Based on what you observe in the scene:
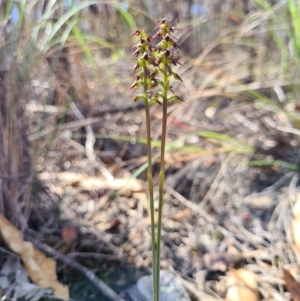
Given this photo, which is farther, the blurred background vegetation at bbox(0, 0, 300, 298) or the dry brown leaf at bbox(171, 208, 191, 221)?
the dry brown leaf at bbox(171, 208, 191, 221)

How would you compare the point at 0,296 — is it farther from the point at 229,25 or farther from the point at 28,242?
the point at 229,25

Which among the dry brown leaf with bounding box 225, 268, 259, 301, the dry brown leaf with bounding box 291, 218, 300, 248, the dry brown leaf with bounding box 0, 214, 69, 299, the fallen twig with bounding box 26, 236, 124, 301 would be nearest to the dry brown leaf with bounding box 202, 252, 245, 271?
the dry brown leaf with bounding box 225, 268, 259, 301

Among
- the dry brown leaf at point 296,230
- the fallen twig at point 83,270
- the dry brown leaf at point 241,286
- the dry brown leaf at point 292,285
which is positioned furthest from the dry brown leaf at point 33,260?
the dry brown leaf at point 296,230

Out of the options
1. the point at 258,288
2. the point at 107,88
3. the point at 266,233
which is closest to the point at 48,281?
the point at 258,288

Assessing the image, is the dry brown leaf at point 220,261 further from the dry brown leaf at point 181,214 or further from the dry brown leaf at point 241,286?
the dry brown leaf at point 181,214

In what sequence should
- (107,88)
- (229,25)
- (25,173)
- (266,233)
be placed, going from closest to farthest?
(25,173)
(266,233)
(107,88)
(229,25)

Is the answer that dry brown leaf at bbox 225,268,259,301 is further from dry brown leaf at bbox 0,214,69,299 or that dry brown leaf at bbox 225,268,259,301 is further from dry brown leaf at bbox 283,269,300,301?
dry brown leaf at bbox 0,214,69,299
